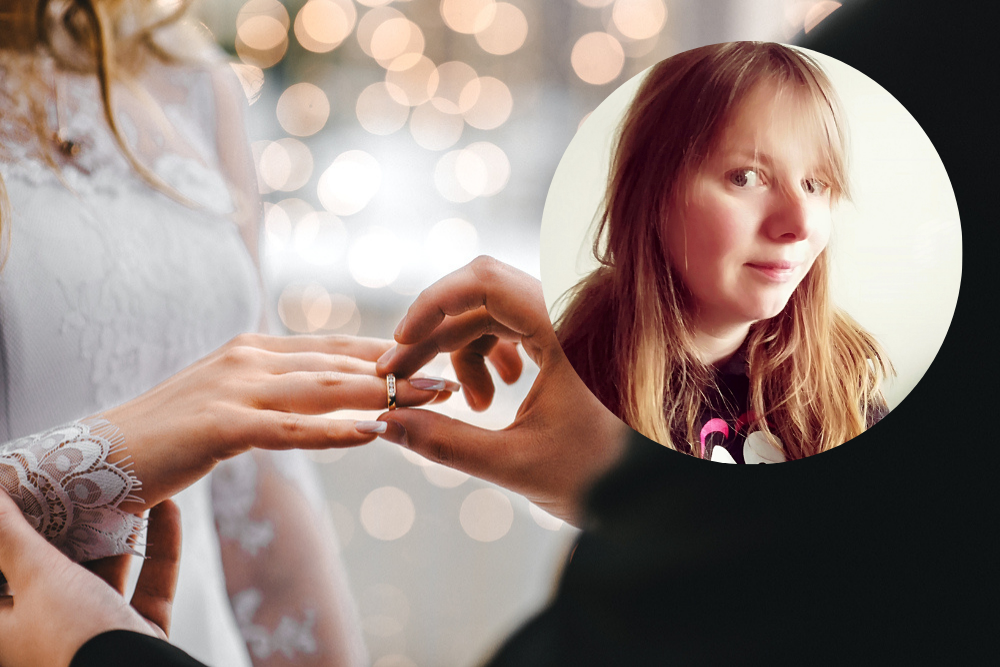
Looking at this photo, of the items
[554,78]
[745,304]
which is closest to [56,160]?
[554,78]

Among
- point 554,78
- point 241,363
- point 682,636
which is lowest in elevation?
point 682,636

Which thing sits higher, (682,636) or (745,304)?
(745,304)

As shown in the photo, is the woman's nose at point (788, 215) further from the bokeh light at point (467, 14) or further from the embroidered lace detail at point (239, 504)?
the embroidered lace detail at point (239, 504)

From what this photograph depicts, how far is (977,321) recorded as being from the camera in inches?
18.7

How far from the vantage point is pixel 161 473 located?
46 centimetres

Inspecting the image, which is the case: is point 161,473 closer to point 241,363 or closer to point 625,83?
point 241,363

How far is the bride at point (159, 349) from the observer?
46cm

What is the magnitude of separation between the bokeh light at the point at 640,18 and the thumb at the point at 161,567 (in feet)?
1.77

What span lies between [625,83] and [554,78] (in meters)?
0.06

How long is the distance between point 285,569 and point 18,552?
7.7 inches

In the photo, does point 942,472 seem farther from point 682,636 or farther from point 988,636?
point 682,636

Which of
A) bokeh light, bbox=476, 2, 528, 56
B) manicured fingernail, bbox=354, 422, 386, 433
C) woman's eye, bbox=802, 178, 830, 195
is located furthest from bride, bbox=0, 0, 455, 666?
woman's eye, bbox=802, 178, 830, 195

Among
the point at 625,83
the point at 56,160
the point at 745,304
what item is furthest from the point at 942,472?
the point at 56,160

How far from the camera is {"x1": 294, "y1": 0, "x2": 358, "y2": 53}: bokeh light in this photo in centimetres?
48
